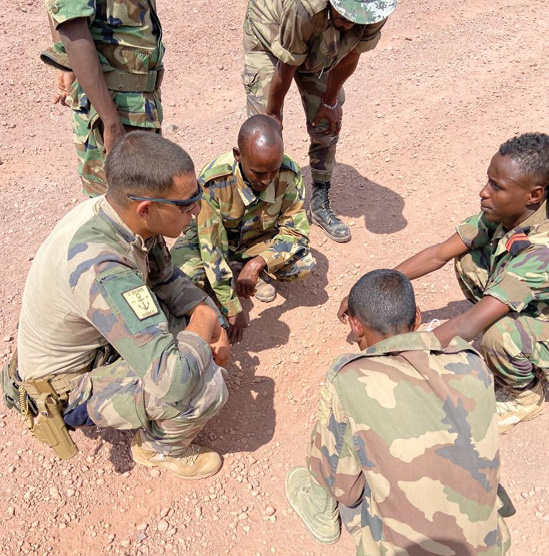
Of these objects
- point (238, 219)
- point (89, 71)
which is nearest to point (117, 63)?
point (89, 71)

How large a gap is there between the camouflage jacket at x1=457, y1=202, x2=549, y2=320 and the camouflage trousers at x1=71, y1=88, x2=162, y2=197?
240 centimetres

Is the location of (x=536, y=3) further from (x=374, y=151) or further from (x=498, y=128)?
(x=374, y=151)

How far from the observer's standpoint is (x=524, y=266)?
2785 millimetres

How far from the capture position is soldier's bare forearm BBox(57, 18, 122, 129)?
9.57 ft

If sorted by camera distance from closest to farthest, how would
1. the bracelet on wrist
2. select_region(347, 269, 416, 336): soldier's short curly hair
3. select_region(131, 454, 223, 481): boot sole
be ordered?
select_region(347, 269, 416, 336): soldier's short curly hair
select_region(131, 454, 223, 481): boot sole
the bracelet on wrist

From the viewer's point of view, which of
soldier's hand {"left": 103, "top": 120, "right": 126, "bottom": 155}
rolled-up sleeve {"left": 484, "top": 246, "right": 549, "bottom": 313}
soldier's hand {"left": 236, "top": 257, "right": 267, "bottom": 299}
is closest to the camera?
rolled-up sleeve {"left": 484, "top": 246, "right": 549, "bottom": 313}

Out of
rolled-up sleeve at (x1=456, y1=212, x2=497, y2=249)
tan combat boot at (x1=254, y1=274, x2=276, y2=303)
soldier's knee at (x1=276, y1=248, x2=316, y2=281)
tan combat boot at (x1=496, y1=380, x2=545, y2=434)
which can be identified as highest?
rolled-up sleeve at (x1=456, y1=212, x2=497, y2=249)

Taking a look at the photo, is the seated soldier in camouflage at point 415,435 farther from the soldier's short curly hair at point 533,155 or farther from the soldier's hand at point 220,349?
the soldier's short curly hair at point 533,155

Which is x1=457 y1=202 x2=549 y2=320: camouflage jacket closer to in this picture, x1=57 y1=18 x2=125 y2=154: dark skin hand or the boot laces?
the boot laces

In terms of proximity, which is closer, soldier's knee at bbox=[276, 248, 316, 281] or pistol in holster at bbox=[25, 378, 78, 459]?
pistol in holster at bbox=[25, 378, 78, 459]

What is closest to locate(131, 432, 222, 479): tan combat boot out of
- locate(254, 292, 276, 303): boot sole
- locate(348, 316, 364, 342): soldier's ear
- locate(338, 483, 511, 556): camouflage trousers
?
locate(338, 483, 511, 556): camouflage trousers

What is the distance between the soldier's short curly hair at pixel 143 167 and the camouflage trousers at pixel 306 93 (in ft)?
6.72

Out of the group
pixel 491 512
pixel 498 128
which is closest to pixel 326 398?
pixel 491 512

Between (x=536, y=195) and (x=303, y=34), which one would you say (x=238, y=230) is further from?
(x=536, y=195)
